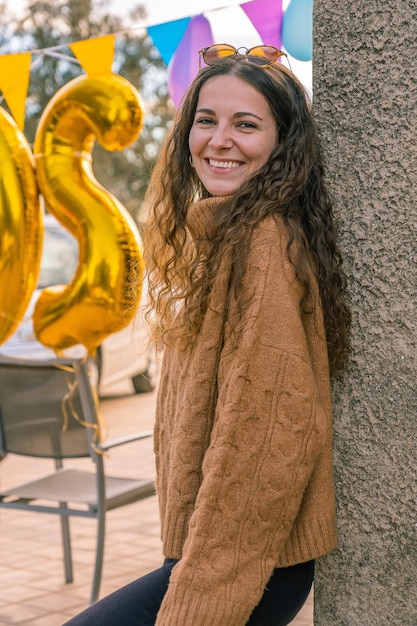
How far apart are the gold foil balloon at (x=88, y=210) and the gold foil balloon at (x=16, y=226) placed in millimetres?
70

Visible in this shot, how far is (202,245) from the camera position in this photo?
1.84 meters

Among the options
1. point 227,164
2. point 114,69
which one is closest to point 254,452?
point 227,164

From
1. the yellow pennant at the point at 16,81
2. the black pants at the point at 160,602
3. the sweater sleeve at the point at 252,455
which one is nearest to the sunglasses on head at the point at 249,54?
the sweater sleeve at the point at 252,455

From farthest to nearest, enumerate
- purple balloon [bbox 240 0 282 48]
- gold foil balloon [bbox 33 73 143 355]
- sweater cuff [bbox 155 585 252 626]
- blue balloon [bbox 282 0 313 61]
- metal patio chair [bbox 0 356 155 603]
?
metal patio chair [bbox 0 356 155 603] → gold foil balloon [bbox 33 73 143 355] → purple balloon [bbox 240 0 282 48] → blue balloon [bbox 282 0 313 61] → sweater cuff [bbox 155 585 252 626]

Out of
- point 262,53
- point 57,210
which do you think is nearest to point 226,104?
point 262,53

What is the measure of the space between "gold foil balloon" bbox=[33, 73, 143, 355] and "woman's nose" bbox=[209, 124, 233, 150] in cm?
179

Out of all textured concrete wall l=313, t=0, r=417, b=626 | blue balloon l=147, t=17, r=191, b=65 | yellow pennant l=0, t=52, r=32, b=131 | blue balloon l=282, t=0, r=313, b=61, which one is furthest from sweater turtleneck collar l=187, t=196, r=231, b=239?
yellow pennant l=0, t=52, r=32, b=131

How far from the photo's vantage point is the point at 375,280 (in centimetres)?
183

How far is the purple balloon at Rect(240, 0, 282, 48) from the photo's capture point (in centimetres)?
348

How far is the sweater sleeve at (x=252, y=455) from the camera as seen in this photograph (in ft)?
5.45

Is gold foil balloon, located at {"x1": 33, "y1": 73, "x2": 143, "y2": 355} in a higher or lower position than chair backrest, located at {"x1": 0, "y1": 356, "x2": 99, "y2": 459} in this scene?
higher

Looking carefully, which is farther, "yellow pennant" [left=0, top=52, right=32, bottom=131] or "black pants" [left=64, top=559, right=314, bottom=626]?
"yellow pennant" [left=0, top=52, right=32, bottom=131]

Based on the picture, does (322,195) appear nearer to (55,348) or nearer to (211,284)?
(211,284)

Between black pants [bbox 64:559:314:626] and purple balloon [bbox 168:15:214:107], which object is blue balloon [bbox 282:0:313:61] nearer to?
purple balloon [bbox 168:15:214:107]
